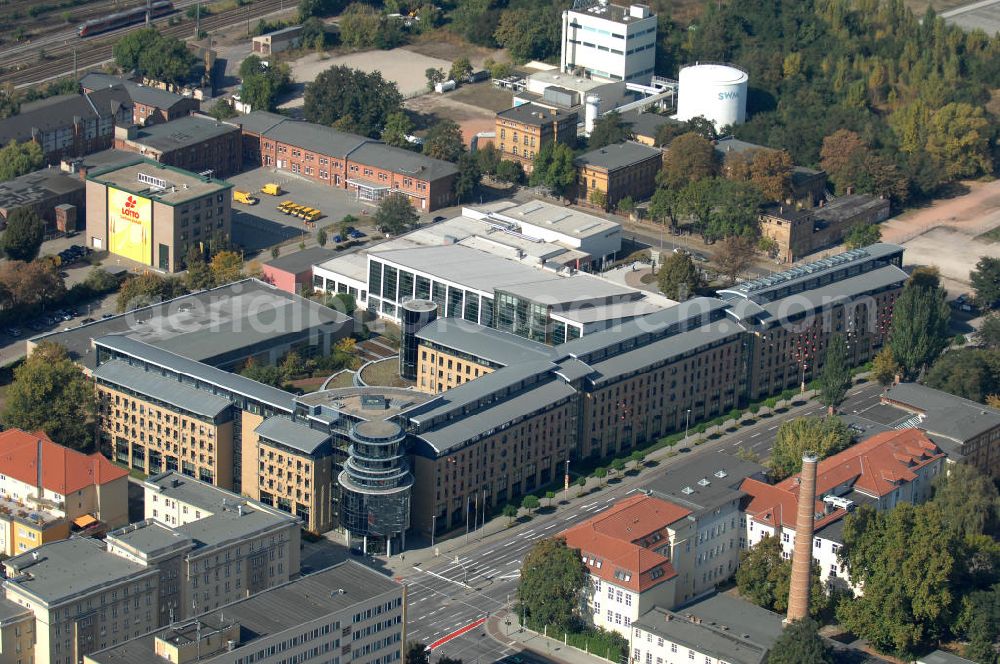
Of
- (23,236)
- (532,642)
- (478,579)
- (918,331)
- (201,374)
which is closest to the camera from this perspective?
(532,642)

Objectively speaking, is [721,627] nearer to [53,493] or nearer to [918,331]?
[53,493]

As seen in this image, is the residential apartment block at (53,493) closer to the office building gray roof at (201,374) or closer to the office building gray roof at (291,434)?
the office building gray roof at (201,374)

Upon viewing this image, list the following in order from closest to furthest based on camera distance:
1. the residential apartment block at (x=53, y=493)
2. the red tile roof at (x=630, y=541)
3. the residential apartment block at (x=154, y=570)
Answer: the residential apartment block at (x=154, y=570) → the red tile roof at (x=630, y=541) → the residential apartment block at (x=53, y=493)

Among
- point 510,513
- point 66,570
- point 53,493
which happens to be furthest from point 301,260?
point 66,570

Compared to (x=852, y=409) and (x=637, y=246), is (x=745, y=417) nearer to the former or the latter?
(x=852, y=409)

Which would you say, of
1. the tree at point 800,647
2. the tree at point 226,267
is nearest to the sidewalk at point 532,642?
the tree at point 800,647

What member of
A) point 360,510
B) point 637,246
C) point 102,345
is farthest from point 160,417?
point 637,246
